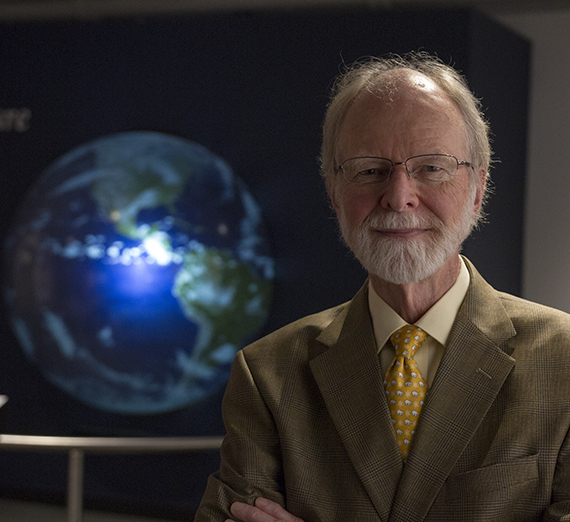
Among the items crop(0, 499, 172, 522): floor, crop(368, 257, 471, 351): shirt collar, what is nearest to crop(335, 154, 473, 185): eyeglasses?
crop(368, 257, 471, 351): shirt collar

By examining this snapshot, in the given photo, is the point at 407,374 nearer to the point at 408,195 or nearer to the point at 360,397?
the point at 360,397

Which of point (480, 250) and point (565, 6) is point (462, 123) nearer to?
point (480, 250)

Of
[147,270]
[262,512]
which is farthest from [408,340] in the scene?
Result: [147,270]

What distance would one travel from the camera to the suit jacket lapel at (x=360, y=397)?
142 centimetres

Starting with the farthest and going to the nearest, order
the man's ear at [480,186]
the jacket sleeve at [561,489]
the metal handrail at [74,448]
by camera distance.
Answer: the metal handrail at [74,448] → the man's ear at [480,186] → the jacket sleeve at [561,489]

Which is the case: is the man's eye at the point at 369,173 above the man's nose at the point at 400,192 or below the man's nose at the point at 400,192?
above

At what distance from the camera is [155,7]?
4.51 metres

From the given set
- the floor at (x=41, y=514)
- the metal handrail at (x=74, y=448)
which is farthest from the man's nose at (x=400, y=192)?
the floor at (x=41, y=514)

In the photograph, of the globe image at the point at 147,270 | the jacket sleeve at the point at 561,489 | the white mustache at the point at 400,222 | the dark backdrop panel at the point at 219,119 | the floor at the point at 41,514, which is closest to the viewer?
the jacket sleeve at the point at 561,489

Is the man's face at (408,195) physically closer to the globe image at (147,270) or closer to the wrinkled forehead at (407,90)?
the wrinkled forehead at (407,90)

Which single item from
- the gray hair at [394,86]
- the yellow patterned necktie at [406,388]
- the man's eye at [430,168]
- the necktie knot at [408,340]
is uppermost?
the gray hair at [394,86]

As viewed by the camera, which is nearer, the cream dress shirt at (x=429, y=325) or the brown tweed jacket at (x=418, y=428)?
the brown tweed jacket at (x=418, y=428)

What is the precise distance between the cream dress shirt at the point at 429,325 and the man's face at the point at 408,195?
0.29 feet

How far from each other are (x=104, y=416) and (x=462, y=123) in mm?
3213
